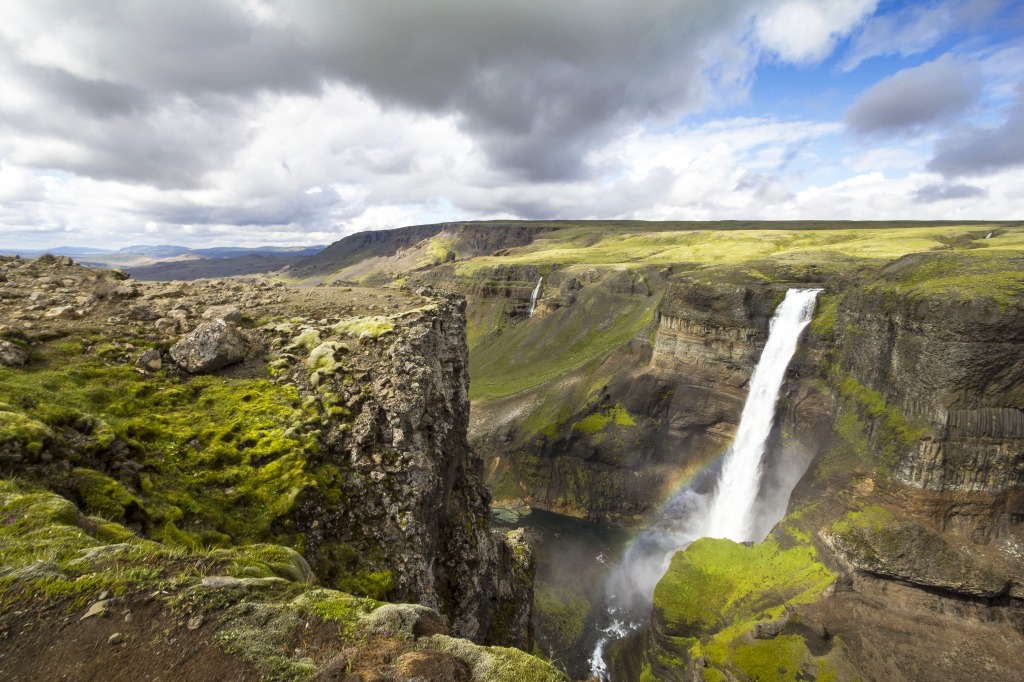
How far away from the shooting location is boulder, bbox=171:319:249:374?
13.2 meters

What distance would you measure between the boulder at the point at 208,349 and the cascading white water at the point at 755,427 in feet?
150

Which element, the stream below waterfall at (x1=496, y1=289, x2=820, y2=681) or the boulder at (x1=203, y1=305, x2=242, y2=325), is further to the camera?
the stream below waterfall at (x1=496, y1=289, x2=820, y2=681)

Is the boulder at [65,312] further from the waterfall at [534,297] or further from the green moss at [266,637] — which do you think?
the waterfall at [534,297]

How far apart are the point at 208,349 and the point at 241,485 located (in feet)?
15.7

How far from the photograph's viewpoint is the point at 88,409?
33.4ft

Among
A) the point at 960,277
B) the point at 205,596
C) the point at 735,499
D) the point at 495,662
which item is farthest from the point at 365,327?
the point at 735,499

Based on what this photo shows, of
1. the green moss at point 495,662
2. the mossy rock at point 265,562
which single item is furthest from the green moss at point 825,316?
the mossy rock at point 265,562

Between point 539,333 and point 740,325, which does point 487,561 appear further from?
point 539,333

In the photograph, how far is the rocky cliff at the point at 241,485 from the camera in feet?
18.4

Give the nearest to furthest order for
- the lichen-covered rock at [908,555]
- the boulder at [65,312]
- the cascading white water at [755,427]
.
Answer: the boulder at [65,312] < the lichen-covered rock at [908,555] < the cascading white water at [755,427]

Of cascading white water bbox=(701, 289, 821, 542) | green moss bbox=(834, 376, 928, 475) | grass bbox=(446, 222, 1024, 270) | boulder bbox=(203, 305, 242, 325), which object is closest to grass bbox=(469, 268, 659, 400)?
cascading white water bbox=(701, 289, 821, 542)

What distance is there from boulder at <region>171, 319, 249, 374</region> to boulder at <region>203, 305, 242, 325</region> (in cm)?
134

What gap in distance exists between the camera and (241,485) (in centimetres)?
1086

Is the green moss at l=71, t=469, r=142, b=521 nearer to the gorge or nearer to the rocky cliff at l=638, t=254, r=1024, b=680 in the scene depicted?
the gorge
